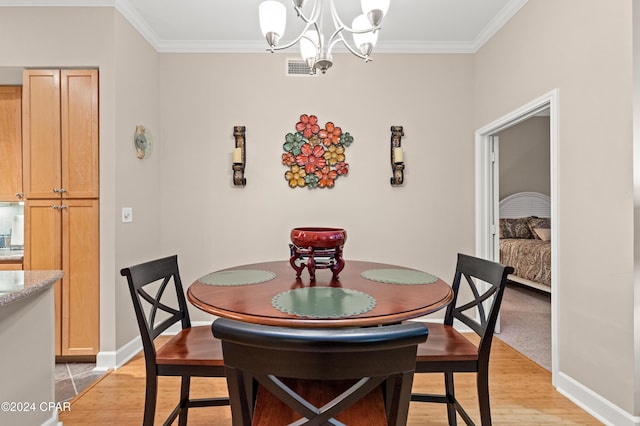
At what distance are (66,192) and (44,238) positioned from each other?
1.23 feet

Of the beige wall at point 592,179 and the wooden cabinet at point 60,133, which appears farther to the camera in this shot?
the wooden cabinet at point 60,133

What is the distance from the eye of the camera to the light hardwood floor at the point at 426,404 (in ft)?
6.09

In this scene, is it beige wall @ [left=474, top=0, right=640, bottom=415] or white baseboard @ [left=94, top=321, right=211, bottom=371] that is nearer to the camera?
beige wall @ [left=474, top=0, right=640, bottom=415]

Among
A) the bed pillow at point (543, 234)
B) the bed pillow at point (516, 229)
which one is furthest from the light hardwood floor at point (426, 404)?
the bed pillow at point (516, 229)

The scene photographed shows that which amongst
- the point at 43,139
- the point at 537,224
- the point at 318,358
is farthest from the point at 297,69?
the point at 537,224

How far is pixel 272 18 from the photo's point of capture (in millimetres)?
1677

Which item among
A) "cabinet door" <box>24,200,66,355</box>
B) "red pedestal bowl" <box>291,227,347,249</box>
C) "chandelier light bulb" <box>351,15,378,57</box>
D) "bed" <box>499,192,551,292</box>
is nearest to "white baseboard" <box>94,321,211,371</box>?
"cabinet door" <box>24,200,66,355</box>

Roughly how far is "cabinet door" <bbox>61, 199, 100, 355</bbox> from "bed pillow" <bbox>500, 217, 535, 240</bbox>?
546cm

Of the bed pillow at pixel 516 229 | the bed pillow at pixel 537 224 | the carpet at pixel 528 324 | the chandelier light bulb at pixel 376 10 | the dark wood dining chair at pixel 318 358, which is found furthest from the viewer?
the bed pillow at pixel 516 229

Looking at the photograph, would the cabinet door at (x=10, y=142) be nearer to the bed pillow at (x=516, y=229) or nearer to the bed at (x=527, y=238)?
the bed at (x=527, y=238)

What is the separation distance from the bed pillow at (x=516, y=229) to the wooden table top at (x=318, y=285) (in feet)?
14.8

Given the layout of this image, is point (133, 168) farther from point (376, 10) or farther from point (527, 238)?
point (527, 238)

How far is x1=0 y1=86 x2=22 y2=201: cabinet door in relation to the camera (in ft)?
9.07

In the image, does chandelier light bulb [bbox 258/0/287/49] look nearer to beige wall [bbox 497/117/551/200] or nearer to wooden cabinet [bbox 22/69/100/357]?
wooden cabinet [bbox 22/69/100/357]
